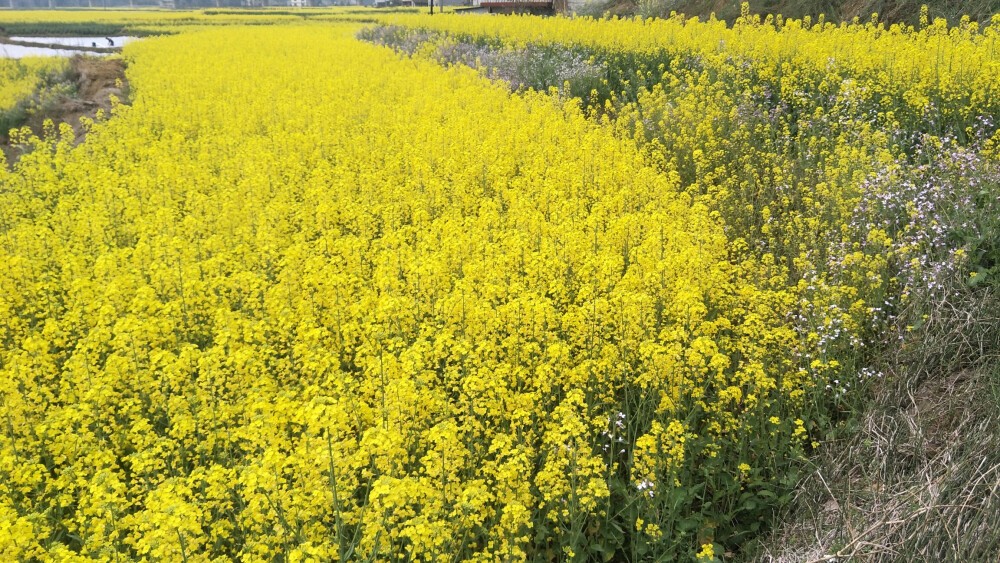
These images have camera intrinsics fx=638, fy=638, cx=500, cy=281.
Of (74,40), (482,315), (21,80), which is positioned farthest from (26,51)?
(482,315)

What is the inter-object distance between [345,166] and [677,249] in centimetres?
503

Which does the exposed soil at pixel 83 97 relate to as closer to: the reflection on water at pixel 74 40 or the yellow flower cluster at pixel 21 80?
the yellow flower cluster at pixel 21 80

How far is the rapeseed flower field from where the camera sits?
11.4 ft

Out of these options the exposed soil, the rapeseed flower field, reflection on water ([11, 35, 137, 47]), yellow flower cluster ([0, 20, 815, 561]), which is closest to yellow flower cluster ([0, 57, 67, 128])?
the exposed soil

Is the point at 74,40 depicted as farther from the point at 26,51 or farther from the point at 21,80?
the point at 21,80

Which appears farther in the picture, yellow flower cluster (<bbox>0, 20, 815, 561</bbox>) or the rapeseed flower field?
the rapeseed flower field

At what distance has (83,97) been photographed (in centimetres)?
2095

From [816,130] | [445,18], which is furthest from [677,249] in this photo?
[445,18]

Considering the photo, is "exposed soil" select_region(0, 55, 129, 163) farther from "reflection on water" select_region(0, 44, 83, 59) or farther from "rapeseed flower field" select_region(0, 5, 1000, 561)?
"reflection on water" select_region(0, 44, 83, 59)

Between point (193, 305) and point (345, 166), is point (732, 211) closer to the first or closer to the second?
point (345, 166)

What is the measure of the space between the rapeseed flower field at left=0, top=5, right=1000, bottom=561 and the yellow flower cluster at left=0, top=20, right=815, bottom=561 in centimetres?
3

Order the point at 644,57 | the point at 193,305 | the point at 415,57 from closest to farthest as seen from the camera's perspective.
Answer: the point at 193,305 < the point at 644,57 < the point at 415,57

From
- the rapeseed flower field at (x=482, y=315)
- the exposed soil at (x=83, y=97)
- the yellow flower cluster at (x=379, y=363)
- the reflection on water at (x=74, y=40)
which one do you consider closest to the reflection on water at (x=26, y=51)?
the reflection on water at (x=74, y=40)

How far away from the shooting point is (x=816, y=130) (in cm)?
841
